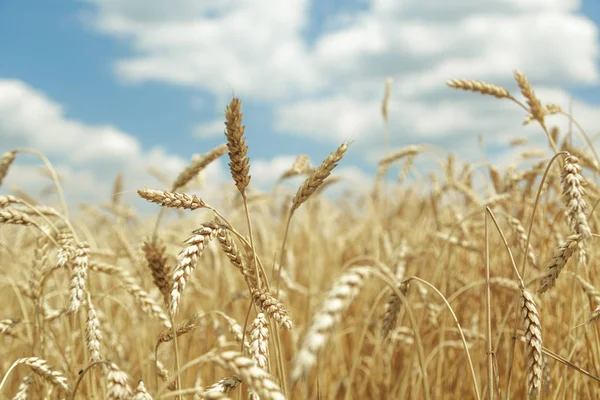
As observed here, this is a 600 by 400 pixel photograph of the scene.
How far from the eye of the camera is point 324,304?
71 centimetres

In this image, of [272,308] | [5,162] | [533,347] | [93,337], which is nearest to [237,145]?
[272,308]

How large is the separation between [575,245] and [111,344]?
2.07 meters

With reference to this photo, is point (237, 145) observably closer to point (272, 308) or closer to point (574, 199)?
point (272, 308)

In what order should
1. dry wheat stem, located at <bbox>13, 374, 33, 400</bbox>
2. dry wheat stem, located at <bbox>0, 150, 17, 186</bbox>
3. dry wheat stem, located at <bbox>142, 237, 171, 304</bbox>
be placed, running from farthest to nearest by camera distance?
dry wheat stem, located at <bbox>0, 150, 17, 186</bbox> < dry wheat stem, located at <bbox>13, 374, 33, 400</bbox> < dry wheat stem, located at <bbox>142, 237, 171, 304</bbox>

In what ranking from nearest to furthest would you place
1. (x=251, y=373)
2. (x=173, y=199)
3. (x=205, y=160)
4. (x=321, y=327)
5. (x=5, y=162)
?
(x=321, y=327)
(x=251, y=373)
(x=173, y=199)
(x=205, y=160)
(x=5, y=162)

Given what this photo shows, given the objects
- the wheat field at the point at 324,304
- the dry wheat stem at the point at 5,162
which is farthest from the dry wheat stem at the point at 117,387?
the dry wheat stem at the point at 5,162

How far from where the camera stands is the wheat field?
117cm

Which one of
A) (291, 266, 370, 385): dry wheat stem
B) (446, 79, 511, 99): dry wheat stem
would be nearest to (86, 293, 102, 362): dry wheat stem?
(291, 266, 370, 385): dry wheat stem

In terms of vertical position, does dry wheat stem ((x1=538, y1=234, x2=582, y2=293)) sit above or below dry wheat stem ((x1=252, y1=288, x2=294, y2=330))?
above

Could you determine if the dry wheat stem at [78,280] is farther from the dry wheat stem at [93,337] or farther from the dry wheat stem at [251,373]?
the dry wheat stem at [251,373]

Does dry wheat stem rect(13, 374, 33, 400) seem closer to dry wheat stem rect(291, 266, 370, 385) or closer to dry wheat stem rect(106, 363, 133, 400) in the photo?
dry wheat stem rect(106, 363, 133, 400)

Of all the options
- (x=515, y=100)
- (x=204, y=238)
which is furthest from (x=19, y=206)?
(x=515, y=100)

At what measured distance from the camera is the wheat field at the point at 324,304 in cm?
117

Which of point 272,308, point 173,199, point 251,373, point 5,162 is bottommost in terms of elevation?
point 251,373
